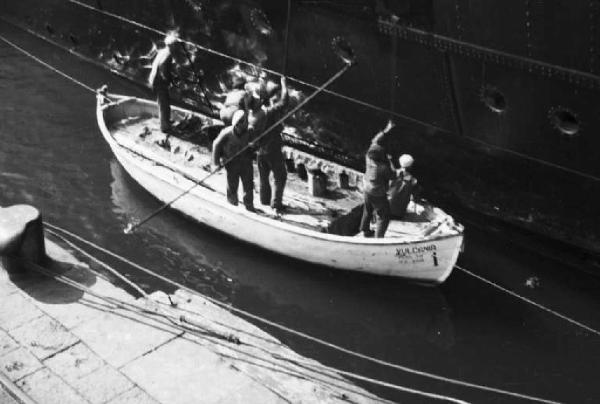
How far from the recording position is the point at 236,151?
10922mm

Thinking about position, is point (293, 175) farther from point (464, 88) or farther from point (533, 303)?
point (533, 303)

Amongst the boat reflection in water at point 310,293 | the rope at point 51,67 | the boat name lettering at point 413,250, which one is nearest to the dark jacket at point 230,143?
the boat reflection in water at point 310,293

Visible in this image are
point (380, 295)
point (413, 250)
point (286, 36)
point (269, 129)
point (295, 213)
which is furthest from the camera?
point (286, 36)

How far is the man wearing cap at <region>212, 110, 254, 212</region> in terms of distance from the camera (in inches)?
427

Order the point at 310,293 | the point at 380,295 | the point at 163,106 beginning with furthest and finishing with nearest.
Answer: the point at 163,106 → the point at 310,293 → the point at 380,295

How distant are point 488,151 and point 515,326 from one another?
8.75 ft

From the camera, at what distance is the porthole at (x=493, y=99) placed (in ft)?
35.3

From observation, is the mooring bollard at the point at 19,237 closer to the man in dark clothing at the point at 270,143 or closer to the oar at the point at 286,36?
the man in dark clothing at the point at 270,143

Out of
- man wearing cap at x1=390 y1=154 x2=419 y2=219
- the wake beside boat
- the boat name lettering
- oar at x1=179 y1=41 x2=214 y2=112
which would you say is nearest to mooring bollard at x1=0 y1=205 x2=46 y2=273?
the wake beside boat

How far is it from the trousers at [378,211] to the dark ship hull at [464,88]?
1923 millimetres

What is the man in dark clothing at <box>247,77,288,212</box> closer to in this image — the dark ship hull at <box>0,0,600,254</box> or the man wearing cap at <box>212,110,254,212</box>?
the man wearing cap at <box>212,110,254,212</box>

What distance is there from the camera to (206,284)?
36.2 ft

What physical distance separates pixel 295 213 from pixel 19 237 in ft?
13.4

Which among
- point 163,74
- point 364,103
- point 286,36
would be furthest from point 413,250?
point 163,74
